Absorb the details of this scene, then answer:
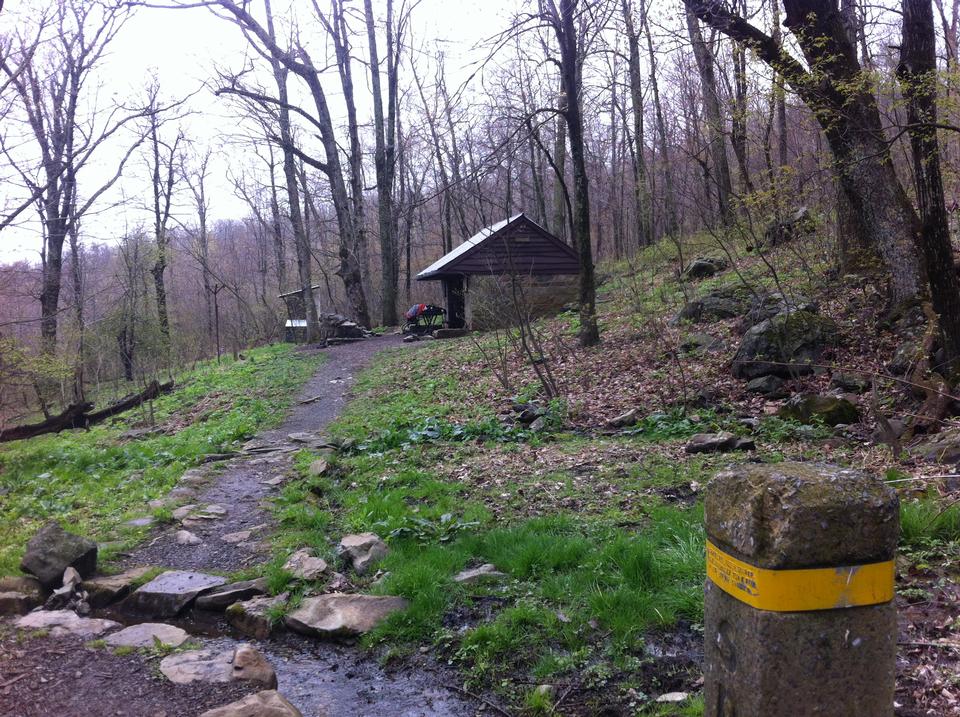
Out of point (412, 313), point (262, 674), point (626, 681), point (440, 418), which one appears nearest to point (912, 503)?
point (626, 681)

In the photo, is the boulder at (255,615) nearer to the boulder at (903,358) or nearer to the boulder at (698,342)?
the boulder at (903,358)

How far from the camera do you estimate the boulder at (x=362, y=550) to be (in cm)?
563

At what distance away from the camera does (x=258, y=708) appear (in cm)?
360

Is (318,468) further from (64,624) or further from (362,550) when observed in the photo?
(64,624)

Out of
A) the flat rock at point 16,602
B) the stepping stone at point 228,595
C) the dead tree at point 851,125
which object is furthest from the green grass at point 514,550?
the dead tree at point 851,125

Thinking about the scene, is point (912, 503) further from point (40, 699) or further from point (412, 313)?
point (412, 313)

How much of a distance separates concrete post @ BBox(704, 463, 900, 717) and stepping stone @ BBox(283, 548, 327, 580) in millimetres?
3909

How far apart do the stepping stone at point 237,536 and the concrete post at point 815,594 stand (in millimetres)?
5506

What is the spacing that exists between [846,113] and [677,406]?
424cm

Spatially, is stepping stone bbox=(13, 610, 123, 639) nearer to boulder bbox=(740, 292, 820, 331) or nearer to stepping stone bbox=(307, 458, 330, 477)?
stepping stone bbox=(307, 458, 330, 477)

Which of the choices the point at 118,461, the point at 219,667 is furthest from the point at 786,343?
the point at 118,461

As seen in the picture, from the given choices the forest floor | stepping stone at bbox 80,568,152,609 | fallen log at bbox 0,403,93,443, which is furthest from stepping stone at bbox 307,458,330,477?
fallen log at bbox 0,403,93,443

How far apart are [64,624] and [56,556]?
35.0 inches

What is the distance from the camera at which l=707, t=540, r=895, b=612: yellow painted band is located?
7.26 ft
